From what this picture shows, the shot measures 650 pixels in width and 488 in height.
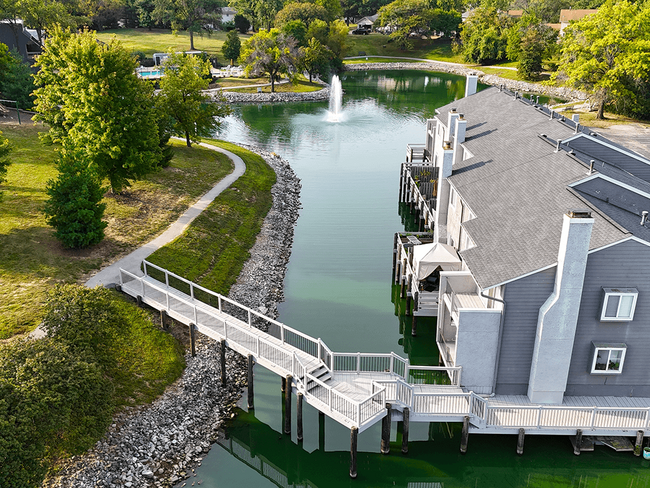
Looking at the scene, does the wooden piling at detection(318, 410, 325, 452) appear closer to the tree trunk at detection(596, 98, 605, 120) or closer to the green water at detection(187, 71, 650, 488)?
the green water at detection(187, 71, 650, 488)

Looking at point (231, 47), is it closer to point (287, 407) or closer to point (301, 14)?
point (301, 14)

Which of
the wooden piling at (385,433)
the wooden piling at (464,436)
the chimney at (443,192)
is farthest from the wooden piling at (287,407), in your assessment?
the chimney at (443,192)

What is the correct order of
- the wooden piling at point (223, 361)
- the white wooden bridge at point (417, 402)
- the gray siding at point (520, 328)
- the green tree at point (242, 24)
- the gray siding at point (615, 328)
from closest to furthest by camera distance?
the gray siding at point (615, 328)
the gray siding at point (520, 328)
the white wooden bridge at point (417, 402)
the wooden piling at point (223, 361)
the green tree at point (242, 24)

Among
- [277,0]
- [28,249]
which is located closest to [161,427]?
[28,249]

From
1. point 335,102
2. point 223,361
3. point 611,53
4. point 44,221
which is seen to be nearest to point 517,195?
point 223,361

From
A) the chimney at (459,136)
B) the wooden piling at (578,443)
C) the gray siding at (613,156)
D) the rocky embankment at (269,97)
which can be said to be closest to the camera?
the wooden piling at (578,443)

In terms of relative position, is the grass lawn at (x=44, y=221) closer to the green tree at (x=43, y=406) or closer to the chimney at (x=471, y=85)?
the green tree at (x=43, y=406)

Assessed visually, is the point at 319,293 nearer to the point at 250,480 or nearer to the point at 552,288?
the point at 250,480
